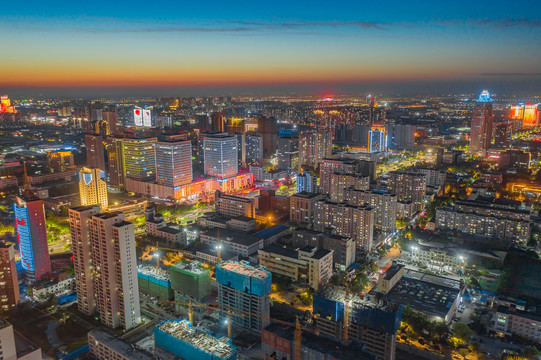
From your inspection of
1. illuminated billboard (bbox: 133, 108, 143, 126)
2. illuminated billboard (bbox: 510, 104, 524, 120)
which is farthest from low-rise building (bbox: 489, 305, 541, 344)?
illuminated billboard (bbox: 510, 104, 524, 120)

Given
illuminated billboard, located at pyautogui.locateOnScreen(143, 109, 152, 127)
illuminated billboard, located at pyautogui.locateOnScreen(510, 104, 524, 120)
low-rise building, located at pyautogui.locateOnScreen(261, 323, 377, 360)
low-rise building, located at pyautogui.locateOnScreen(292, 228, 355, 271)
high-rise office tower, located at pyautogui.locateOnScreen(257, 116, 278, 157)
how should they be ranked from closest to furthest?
low-rise building, located at pyautogui.locateOnScreen(261, 323, 377, 360) → low-rise building, located at pyautogui.locateOnScreen(292, 228, 355, 271) → high-rise office tower, located at pyautogui.locateOnScreen(257, 116, 278, 157) → illuminated billboard, located at pyautogui.locateOnScreen(143, 109, 152, 127) → illuminated billboard, located at pyautogui.locateOnScreen(510, 104, 524, 120)

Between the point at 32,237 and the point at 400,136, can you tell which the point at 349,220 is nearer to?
the point at 32,237

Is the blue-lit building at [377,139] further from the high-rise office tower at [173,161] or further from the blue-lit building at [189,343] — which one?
the blue-lit building at [189,343]

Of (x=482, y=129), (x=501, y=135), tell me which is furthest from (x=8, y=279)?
Result: (x=501, y=135)

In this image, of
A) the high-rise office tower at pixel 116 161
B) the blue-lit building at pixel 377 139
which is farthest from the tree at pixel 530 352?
the blue-lit building at pixel 377 139

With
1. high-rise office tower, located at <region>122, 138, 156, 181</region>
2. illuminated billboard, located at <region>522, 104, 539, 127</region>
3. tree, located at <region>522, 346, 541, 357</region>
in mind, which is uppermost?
illuminated billboard, located at <region>522, 104, 539, 127</region>

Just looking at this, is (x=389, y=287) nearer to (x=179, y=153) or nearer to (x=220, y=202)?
(x=220, y=202)

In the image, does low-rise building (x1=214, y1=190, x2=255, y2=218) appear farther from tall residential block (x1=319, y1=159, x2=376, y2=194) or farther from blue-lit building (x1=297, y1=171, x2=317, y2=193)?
tall residential block (x1=319, y1=159, x2=376, y2=194)

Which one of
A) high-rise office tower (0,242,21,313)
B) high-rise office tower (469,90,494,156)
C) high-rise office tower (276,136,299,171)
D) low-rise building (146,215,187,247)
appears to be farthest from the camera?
high-rise office tower (469,90,494,156)
